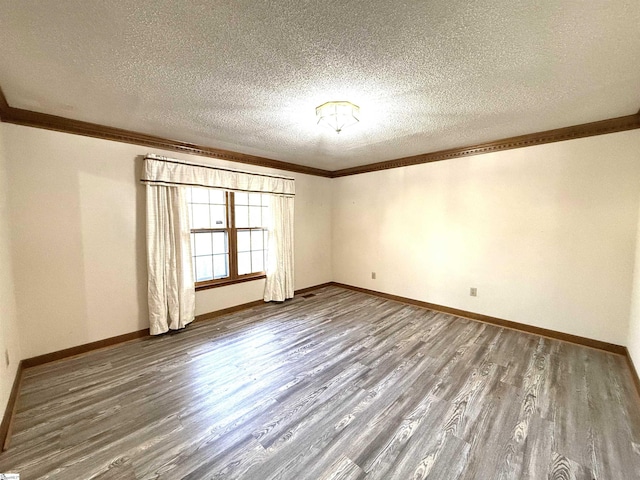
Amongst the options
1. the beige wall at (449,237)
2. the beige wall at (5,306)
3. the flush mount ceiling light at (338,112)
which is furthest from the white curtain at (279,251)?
the beige wall at (5,306)

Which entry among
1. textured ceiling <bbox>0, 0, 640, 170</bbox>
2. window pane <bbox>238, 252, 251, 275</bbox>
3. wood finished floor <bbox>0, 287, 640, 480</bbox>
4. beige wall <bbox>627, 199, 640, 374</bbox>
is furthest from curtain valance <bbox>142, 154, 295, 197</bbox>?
beige wall <bbox>627, 199, 640, 374</bbox>

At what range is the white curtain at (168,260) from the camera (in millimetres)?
3037

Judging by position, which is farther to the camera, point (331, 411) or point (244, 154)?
point (244, 154)

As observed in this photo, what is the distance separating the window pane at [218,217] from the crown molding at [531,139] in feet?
9.14

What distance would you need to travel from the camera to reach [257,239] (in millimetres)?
4293

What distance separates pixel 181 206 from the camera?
322 centimetres

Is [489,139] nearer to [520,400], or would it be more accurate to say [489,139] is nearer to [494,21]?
[494,21]

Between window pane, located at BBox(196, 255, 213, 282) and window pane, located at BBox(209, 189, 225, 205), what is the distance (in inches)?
32.5

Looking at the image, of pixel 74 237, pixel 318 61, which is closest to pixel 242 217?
pixel 74 237

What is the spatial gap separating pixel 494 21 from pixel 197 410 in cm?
307

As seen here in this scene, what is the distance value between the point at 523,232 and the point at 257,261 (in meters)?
3.83

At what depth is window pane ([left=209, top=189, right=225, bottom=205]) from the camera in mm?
3688

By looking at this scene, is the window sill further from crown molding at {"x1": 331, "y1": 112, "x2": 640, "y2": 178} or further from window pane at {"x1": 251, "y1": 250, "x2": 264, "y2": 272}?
crown molding at {"x1": 331, "y1": 112, "x2": 640, "y2": 178}

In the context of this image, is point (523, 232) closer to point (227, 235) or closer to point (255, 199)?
point (255, 199)
